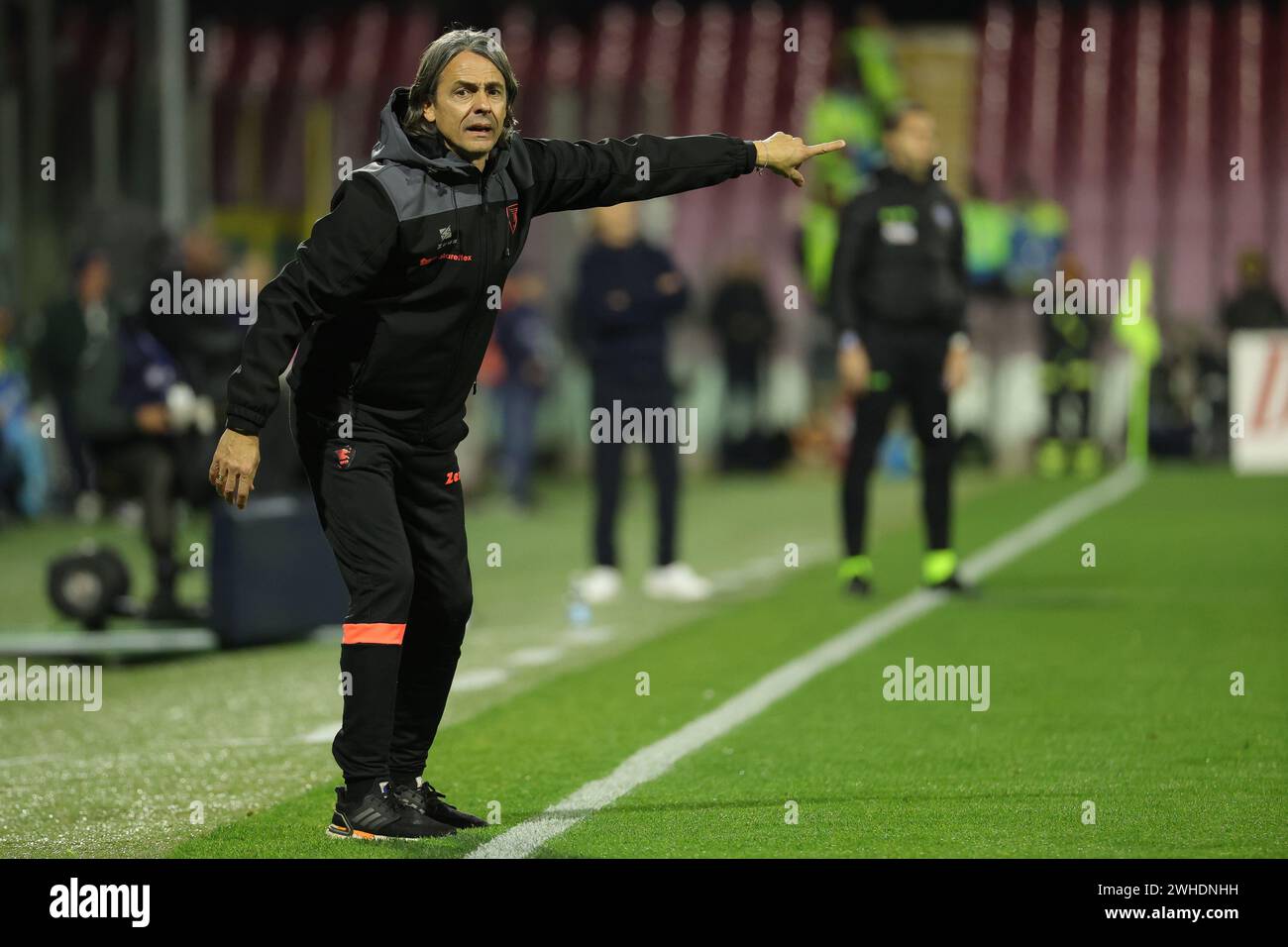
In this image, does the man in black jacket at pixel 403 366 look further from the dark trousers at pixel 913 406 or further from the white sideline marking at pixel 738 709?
the dark trousers at pixel 913 406

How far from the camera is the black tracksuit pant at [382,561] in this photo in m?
6.22

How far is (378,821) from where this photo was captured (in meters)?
6.22

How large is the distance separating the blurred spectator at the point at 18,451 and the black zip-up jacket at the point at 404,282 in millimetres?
13075

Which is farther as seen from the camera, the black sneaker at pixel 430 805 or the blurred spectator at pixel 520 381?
the blurred spectator at pixel 520 381

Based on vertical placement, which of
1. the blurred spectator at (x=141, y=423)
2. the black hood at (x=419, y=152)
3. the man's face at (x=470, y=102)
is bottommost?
the blurred spectator at (x=141, y=423)

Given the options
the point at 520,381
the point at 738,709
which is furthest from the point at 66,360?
the point at 738,709

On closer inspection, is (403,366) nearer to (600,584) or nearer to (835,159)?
(600,584)

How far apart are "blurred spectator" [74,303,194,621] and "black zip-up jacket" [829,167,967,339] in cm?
334

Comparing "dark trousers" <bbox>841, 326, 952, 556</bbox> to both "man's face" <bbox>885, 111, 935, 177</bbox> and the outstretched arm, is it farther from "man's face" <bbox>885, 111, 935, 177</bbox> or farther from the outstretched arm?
the outstretched arm

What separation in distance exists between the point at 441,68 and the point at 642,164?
0.73 meters

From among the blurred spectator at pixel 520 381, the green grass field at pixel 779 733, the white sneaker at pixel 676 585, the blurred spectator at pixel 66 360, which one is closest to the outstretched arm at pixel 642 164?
the green grass field at pixel 779 733

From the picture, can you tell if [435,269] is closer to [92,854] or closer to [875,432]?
[92,854]

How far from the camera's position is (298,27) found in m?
30.3

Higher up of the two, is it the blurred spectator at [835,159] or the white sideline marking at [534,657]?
the blurred spectator at [835,159]
